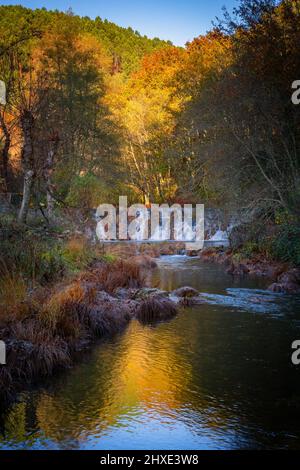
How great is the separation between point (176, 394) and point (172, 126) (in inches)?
1125

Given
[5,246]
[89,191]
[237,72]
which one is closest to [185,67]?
[89,191]

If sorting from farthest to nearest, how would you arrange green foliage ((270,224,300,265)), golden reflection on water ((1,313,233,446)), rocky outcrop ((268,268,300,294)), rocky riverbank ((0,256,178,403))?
green foliage ((270,224,300,265))
rocky outcrop ((268,268,300,294))
rocky riverbank ((0,256,178,403))
golden reflection on water ((1,313,233,446))

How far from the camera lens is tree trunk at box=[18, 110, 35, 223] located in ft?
37.6

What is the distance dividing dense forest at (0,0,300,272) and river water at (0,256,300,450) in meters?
5.05

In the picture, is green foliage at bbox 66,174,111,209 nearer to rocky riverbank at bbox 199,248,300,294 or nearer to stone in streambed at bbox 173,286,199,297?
rocky riverbank at bbox 199,248,300,294

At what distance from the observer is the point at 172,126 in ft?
110

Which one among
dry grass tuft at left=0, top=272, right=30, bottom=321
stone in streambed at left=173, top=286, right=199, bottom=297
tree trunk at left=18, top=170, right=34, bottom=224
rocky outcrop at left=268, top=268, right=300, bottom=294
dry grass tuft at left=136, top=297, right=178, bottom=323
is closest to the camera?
dry grass tuft at left=0, top=272, right=30, bottom=321

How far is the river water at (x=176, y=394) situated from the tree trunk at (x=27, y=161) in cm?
371

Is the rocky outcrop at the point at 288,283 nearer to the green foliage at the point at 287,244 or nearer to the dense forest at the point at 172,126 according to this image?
the green foliage at the point at 287,244

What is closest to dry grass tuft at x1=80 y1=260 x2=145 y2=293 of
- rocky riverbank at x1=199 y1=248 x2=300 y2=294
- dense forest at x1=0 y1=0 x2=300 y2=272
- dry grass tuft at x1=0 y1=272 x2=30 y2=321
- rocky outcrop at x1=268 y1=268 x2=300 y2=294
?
dense forest at x1=0 y1=0 x2=300 y2=272

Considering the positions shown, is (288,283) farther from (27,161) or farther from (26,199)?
(27,161)

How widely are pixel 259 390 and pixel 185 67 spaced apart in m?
27.6

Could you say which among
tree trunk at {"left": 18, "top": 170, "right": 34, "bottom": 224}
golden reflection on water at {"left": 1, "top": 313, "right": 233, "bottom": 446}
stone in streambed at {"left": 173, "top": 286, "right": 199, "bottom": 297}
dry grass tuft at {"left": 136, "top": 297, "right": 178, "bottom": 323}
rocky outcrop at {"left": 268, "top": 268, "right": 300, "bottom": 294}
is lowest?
golden reflection on water at {"left": 1, "top": 313, "right": 233, "bottom": 446}

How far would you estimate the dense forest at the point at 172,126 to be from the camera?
13562 millimetres
